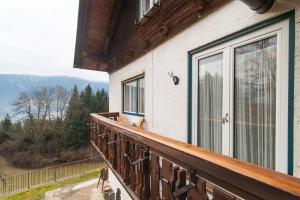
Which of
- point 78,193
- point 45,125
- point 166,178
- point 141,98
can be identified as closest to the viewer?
point 166,178

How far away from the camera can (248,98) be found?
7.43 feet

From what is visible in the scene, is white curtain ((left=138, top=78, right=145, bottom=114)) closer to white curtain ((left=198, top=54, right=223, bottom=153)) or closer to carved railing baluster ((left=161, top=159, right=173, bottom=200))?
white curtain ((left=198, top=54, right=223, bottom=153))

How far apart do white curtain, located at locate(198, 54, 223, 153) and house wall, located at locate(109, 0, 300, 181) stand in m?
0.29

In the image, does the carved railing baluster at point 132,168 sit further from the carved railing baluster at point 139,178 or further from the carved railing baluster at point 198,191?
the carved railing baluster at point 198,191

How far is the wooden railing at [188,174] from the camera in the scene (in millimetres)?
918

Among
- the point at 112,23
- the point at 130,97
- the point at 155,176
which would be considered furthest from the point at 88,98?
the point at 155,176

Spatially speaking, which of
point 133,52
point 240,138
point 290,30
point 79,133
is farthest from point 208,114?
point 79,133

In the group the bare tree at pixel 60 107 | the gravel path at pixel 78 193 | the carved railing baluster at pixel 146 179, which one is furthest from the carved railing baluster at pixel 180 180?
the bare tree at pixel 60 107

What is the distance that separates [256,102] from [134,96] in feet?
13.2

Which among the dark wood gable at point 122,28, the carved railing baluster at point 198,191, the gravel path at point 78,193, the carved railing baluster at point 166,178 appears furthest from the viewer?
the gravel path at point 78,193

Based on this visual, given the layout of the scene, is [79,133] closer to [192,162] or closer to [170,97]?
[170,97]

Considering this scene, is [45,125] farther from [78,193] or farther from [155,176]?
[155,176]

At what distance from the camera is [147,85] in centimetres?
475

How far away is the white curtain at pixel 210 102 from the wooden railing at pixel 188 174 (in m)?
0.64
